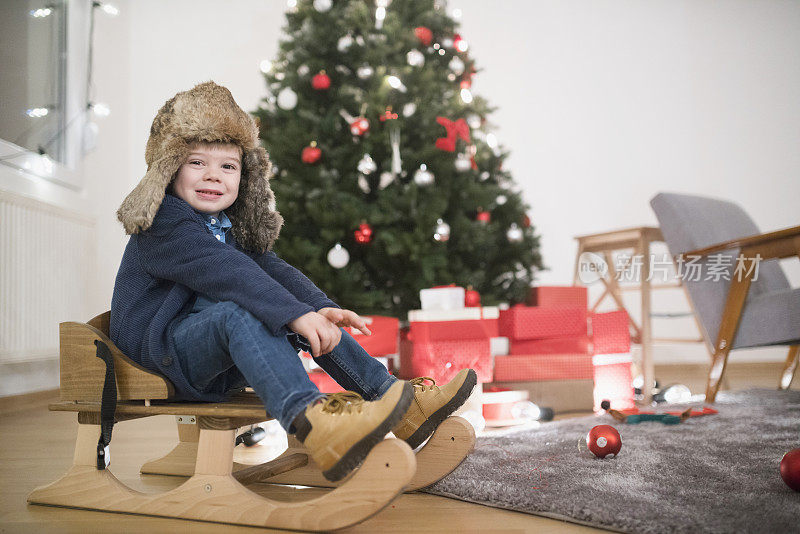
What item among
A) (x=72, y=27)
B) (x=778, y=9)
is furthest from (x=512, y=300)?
(x=778, y=9)

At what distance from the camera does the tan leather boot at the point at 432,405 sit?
969mm

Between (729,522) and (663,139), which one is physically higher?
(663,139)

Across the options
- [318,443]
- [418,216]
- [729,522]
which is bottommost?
[729,522]

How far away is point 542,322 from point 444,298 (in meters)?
0.40

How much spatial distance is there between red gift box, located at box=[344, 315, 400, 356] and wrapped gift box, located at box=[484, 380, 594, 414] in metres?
0.34

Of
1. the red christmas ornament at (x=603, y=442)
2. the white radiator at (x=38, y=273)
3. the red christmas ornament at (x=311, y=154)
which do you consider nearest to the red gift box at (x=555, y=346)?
the red christmas ornament at (x=603, y=442)

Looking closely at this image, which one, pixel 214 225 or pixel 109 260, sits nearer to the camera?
pixel 214 225

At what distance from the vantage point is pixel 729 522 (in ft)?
2.59

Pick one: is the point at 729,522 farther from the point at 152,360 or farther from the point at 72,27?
the point at 72,27

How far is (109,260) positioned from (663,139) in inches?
119

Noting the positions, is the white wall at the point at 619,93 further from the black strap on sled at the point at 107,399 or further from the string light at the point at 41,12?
the black strap on sled at the point at 107,399

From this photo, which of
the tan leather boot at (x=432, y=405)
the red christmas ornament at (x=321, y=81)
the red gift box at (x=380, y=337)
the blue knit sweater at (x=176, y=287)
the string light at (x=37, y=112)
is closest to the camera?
the blue knit sweater at (x=176, y=287)

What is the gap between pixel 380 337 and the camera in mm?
1828

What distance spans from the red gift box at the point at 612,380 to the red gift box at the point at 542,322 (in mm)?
149
